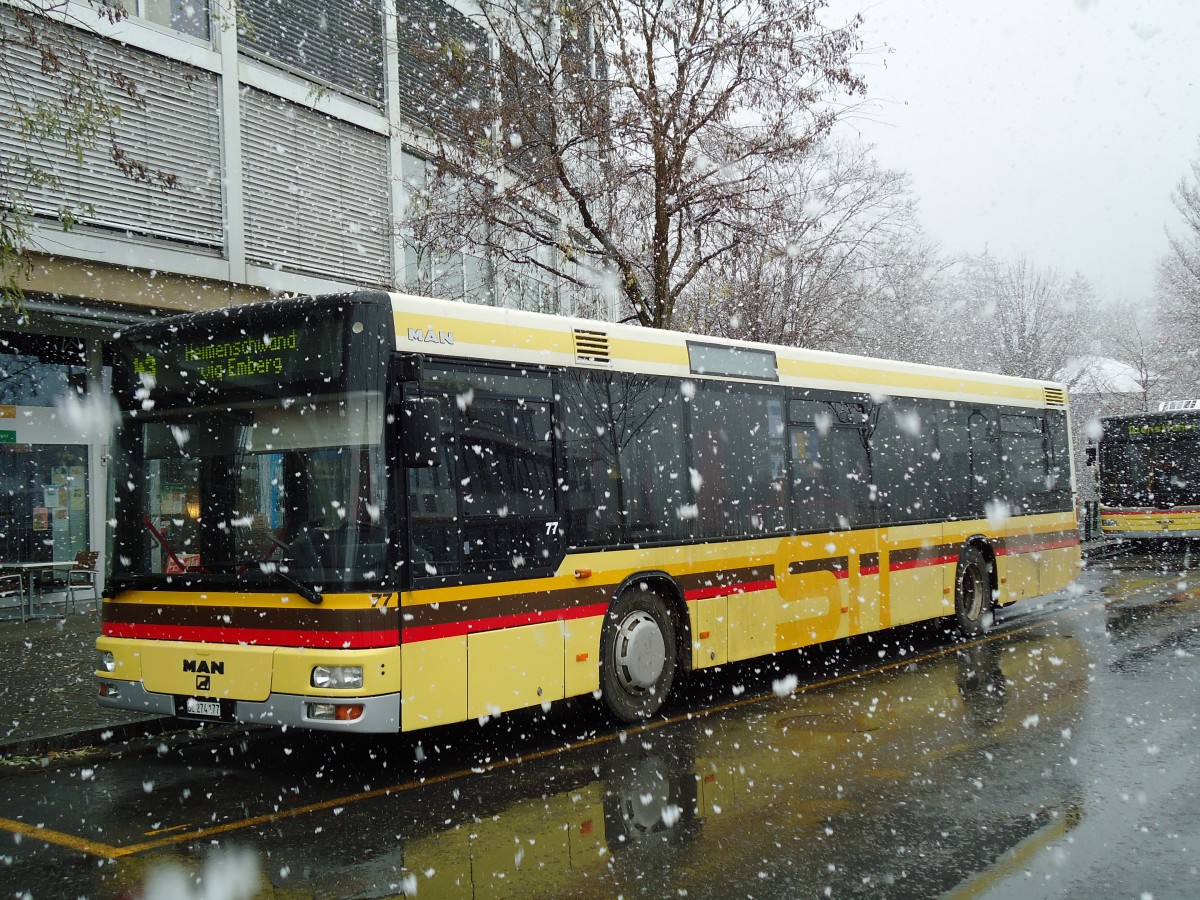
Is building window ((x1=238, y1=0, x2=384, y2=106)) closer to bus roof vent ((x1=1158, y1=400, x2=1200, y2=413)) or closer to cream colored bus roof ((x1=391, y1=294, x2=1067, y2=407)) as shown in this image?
cream colored bus roof ((x1=391, y1=294, x2=1067, y2=407))

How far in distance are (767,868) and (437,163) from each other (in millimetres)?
11948

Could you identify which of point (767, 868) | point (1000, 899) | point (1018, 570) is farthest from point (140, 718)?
point (1018, 570)

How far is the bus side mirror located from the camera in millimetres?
6738

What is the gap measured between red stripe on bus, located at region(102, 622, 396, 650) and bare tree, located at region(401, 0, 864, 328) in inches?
332

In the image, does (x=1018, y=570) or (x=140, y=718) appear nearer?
(x=140, y=718)

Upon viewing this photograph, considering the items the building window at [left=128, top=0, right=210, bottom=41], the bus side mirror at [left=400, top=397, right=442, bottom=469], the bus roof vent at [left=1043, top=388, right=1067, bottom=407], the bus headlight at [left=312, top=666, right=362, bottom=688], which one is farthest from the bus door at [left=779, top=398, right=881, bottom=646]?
the building window at [left=128, top=0, right=210, bottom=41]

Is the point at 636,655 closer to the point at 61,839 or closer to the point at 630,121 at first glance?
the point at 61,839

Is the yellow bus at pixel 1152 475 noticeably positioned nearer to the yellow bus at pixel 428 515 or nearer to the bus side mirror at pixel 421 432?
the yellow bus at pixel 428 515

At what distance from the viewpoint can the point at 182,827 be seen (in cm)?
597

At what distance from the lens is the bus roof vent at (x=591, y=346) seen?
8.34 m

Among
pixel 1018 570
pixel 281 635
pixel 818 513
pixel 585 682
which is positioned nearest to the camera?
pixel 281 635

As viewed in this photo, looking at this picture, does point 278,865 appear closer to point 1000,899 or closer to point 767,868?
point 767,868

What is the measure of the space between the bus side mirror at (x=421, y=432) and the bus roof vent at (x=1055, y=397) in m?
11.5

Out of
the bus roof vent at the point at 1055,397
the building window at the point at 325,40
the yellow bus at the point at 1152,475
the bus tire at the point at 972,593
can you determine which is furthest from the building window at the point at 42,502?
the yellow bus at the point at 1152,475
